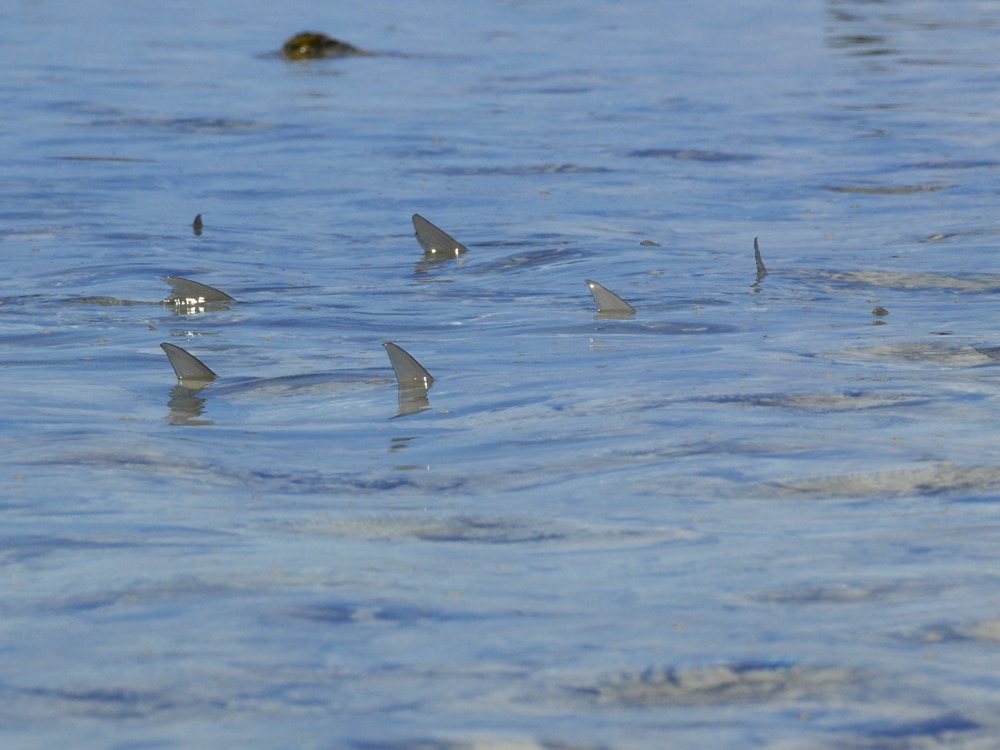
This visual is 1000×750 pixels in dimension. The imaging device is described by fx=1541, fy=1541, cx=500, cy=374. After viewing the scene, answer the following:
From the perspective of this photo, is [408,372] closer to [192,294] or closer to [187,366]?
[187,366]

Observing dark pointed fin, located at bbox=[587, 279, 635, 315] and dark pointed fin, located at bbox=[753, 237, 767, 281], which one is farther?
dark pointed fin, located at bbox=[753, 237, 767, 281]

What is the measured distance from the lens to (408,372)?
20.6 feet

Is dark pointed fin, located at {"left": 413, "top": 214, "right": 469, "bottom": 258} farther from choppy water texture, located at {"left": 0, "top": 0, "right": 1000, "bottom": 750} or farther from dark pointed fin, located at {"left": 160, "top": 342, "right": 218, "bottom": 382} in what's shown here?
dark pointed fin, located at {"left": 160, "top": 342, "right": 218, "bottom": 382}

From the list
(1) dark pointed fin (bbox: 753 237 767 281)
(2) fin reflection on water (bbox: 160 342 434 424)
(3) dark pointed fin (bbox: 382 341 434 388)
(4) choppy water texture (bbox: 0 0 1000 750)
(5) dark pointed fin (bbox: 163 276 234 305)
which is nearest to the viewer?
(4) choppy water texture (bbox: 0 0 1000 750)

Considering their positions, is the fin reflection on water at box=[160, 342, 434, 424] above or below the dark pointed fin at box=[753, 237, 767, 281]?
below

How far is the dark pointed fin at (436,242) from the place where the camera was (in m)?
9.35

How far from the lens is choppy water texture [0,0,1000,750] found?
11.4 feet

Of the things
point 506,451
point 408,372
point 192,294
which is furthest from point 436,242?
point 506,451

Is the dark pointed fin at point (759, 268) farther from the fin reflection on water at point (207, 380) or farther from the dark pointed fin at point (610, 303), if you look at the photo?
the fin reflection on water at point (207, 380)

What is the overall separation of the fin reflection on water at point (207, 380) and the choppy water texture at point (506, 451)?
5 cm

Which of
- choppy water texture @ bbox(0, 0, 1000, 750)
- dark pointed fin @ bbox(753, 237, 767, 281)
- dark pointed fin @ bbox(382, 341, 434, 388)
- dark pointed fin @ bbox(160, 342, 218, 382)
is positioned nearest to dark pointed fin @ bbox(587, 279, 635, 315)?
choppy water texture @ bbox(0, 0, 1000, 750)

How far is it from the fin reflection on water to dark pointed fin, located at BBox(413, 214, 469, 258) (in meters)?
3.00

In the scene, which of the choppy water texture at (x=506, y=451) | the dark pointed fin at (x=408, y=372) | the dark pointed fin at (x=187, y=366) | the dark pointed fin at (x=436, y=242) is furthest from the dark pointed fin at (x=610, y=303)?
the dark pointed fin at (x=187, y=366)

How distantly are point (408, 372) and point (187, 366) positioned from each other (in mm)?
911
